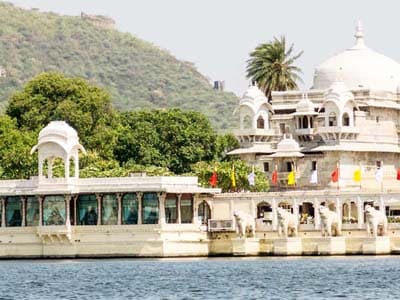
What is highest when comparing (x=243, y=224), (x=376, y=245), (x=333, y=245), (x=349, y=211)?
(x=349, y=211)

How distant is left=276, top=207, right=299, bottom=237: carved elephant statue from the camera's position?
4269 inches

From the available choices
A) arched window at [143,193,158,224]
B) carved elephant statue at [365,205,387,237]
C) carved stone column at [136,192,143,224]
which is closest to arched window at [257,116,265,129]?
arched window at [143,193,158,224]

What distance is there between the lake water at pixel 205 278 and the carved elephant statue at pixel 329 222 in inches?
123

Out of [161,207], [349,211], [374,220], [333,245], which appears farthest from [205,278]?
[349,211]

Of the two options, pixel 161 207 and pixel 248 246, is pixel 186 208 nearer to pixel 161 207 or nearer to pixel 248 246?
pixel 161 207

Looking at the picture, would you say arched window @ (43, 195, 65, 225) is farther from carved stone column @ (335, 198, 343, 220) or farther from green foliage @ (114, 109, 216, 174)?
green foliage @ (114, 109, 216, 174)

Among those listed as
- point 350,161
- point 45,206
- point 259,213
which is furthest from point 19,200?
point 350,161

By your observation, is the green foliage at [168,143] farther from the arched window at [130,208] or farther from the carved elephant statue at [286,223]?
the carved elephant statue at [286,223]

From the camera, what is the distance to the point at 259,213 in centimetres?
11994

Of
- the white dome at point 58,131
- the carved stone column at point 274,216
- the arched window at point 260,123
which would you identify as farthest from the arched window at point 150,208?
the arched window at point 260,123

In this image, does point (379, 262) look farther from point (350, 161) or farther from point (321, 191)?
point (350, 161)

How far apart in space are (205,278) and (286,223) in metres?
18.8

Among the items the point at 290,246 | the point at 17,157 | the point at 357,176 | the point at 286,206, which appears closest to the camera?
the point at 290,246

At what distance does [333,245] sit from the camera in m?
107
